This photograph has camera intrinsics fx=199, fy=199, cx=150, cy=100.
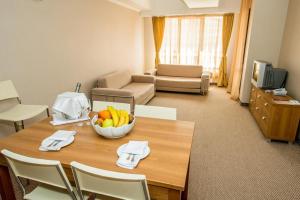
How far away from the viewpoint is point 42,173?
120cm

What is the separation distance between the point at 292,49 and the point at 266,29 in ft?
2.52

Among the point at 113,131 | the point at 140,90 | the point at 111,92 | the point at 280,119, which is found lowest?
the point at 280,119

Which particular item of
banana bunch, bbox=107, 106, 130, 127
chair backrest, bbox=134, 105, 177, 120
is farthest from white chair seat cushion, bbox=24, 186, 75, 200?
chair backrest, bbox=134, 105, 177, 120

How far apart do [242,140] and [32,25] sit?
3436mm

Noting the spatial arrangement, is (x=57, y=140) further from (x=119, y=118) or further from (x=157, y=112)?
(x=157, y=112)

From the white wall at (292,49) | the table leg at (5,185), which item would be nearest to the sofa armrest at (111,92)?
the table leg at (5,185)

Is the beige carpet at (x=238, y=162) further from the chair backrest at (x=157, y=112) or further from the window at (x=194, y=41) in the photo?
the window at (x=194, y=41)

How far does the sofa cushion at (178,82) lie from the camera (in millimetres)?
5484

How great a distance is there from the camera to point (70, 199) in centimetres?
133

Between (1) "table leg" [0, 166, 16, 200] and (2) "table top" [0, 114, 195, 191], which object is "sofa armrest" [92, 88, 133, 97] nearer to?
(2) "table top" [0, 114, 195, 191]

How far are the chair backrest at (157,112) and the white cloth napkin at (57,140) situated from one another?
0.72m

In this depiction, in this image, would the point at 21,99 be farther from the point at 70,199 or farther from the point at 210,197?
the point at 210,197

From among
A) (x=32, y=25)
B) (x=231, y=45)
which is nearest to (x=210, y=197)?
(x=32, y=25)

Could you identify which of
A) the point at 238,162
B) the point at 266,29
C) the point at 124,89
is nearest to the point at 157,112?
the point at 238,162
